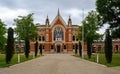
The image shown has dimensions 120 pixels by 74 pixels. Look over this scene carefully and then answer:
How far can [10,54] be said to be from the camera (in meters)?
32.3

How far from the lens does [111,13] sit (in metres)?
49.5

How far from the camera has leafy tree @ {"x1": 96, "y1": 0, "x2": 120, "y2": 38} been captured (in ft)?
161

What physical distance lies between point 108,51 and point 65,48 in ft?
254

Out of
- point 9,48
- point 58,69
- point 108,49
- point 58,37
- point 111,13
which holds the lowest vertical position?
point 58,69

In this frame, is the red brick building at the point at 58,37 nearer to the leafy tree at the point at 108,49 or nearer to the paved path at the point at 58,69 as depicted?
the leafy tree at the point at 108,49

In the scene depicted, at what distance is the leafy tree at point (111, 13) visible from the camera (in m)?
49.2

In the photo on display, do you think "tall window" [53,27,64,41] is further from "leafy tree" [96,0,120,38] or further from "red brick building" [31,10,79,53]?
"leafy tree" [96,0,120,38]

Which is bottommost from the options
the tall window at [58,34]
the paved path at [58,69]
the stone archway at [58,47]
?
the paved path at [58,69]

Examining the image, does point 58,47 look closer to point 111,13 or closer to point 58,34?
point 58,34

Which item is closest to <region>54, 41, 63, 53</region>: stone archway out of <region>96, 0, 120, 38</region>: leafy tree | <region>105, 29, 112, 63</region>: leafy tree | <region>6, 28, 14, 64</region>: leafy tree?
<region>96, 0, 120, 38</region>: leafy tree

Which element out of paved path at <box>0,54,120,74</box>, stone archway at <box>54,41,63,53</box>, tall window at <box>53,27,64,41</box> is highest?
tall window at <box>53,27,64,41</box>

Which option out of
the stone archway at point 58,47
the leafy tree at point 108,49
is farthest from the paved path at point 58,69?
the stone archway at point 58,47

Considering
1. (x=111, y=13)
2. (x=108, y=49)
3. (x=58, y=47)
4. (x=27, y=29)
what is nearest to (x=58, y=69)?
(x=108, y=49)

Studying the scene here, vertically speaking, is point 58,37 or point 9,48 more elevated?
point 58,37
